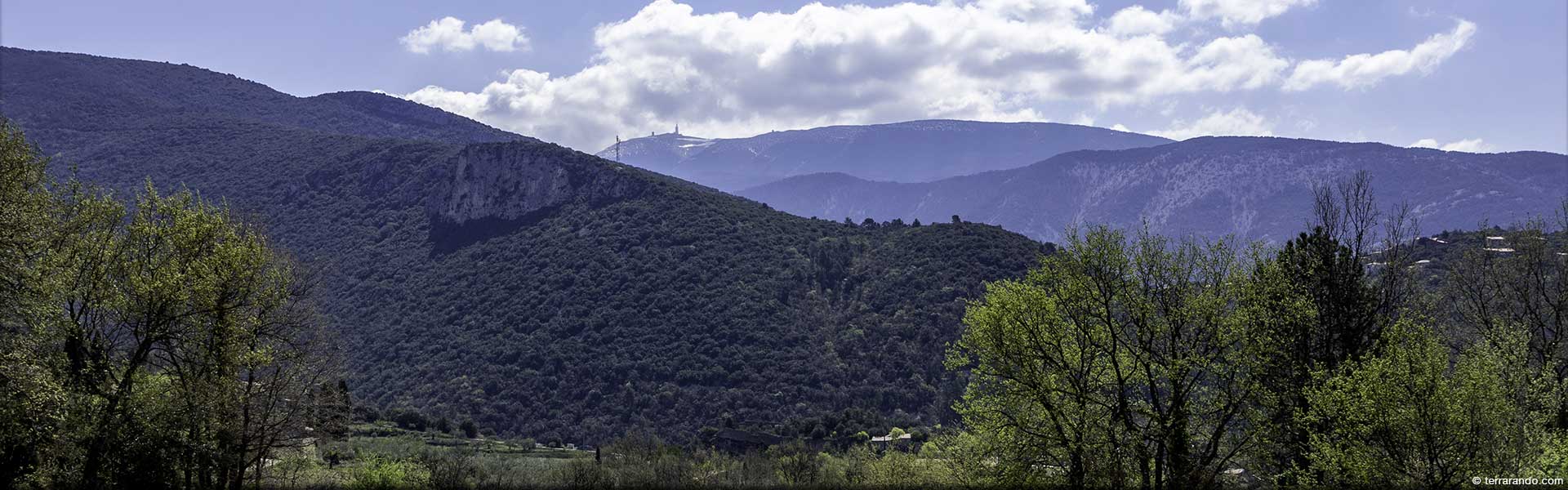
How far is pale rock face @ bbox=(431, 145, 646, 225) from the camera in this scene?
11488 cm

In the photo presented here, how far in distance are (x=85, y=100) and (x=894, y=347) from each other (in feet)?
465

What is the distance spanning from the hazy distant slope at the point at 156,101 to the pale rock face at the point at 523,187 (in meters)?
48.8

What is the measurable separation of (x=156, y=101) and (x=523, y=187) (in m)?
79.6

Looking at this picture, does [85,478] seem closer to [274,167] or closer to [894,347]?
[894,347]

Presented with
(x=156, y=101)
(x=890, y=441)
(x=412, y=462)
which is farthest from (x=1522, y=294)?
(x=156, y=101)

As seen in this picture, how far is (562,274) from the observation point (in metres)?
93.9

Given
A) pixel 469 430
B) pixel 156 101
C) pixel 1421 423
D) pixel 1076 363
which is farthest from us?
pixel 156 101

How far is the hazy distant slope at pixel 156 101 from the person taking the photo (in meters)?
136

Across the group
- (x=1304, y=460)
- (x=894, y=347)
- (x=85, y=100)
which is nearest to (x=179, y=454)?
(x=1304, y=460)

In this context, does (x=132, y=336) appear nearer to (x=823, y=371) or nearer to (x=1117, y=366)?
(x=1117, y=366)

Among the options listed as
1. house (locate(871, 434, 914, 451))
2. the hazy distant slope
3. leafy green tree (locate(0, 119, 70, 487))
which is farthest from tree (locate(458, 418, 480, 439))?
the hazy distant slope

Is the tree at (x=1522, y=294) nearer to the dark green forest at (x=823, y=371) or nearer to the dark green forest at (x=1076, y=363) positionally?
the dark green forest at (x=823, y=371)

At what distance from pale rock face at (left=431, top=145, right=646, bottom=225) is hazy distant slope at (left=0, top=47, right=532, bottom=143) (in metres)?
48.8

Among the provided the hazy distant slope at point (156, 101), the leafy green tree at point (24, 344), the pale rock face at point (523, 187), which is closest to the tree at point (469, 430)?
the leafy green tree at point (24, 344)
